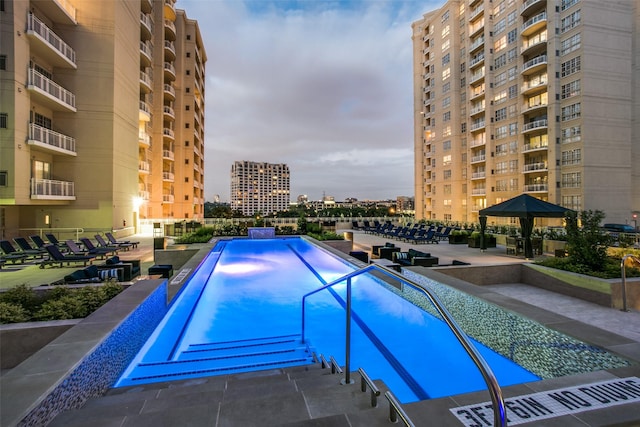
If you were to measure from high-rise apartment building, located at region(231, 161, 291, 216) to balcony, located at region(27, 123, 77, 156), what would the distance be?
473ft

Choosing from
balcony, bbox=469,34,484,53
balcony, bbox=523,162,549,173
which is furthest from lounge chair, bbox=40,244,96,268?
balcony, bbox=469,34,484,53

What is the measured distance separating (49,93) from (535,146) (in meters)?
40.3

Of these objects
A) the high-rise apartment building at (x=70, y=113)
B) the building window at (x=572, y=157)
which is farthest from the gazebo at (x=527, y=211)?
the building window at (x=572, y=157)

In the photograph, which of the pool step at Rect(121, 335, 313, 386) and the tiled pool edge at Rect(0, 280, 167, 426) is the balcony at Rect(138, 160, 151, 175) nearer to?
the tiled pool edge at Rect(0, 280, 167, 426)

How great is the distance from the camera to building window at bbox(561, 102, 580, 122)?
28641 millimetres

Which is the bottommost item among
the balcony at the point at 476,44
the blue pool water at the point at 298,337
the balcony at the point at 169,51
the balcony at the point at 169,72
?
the blue pool water at the point at 298,337

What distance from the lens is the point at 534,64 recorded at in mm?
31281

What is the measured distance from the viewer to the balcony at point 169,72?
104 ft

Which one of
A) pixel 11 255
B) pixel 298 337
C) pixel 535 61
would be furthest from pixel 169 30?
pixel 535 61

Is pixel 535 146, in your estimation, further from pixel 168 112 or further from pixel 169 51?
pixel 169 51

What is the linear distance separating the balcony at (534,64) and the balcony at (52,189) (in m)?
40.5

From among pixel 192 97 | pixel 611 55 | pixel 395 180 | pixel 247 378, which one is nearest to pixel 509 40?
pixel 611 55

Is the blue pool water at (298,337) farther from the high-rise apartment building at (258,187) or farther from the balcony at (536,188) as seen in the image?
the high-rise apartment building at (258,187)

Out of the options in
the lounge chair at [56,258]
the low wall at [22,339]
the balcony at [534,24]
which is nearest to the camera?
the low wall at [22,339]
